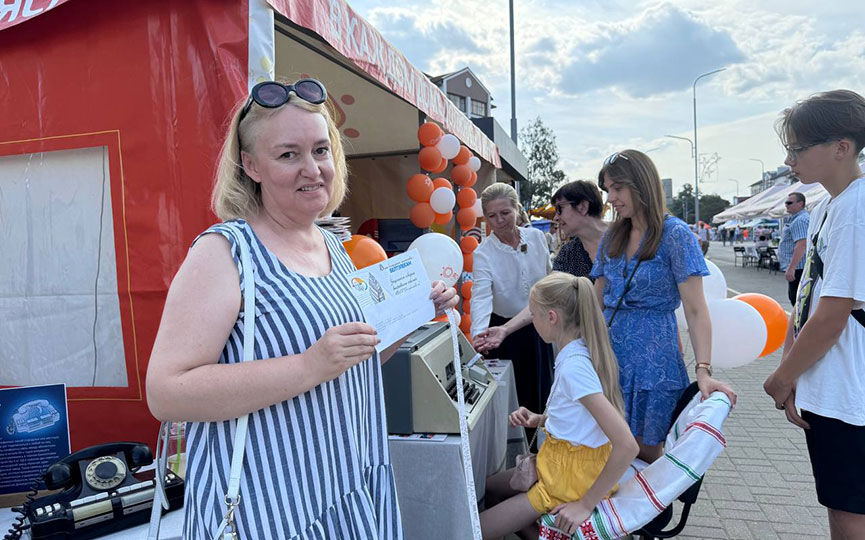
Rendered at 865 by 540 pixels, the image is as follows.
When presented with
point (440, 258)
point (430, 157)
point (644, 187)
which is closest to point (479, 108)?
point (430, 157)

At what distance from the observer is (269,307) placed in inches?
40.6

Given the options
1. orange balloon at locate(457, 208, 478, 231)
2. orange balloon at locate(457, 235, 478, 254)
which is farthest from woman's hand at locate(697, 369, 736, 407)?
orange balloon at locate(457, 208, 478, 231)

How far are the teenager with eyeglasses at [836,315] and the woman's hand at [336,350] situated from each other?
1.56 m

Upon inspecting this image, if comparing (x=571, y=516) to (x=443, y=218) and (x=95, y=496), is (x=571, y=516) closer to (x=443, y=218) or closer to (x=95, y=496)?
(x=95, y=496)

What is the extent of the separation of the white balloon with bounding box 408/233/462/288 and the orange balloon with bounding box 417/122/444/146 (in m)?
1.45

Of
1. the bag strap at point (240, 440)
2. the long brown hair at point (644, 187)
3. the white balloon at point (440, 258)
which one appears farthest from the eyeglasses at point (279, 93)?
the white balloon at point (440, 258)

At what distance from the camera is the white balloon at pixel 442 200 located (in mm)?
6023

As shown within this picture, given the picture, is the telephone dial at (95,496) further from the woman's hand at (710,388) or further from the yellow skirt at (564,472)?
the woman's hand at (710,388)

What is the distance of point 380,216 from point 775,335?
16.9 feet

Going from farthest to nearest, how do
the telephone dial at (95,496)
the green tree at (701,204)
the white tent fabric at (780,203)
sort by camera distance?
the green tree at (701,204), the white tent fabric at (780,203), the telephone dial at (95,496)

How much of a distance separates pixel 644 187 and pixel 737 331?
1.24m

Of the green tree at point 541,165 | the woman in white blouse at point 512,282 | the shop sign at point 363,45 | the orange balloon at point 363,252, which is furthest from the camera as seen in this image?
the green tree at point 541,165

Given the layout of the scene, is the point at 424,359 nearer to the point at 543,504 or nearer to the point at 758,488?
the point at 543,504

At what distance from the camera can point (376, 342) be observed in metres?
1.10
